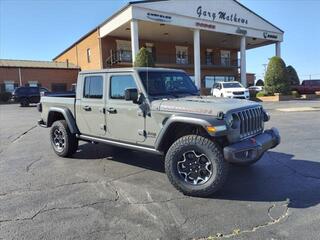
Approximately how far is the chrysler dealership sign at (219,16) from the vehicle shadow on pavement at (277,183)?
1073 inches

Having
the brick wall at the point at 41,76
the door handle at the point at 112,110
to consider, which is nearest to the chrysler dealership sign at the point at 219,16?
the brick wall at the point at 41,76

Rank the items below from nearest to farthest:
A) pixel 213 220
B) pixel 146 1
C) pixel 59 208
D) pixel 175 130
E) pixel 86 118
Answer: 1. pixel 213 220
2. pixel 59 208
3. pixel 175 130
4. pixel 86 118
5. pixel 146 1

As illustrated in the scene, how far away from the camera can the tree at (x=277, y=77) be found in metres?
29.6

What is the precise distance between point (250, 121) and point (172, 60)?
34.2 m

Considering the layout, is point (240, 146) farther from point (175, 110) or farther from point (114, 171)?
point (114, 171)

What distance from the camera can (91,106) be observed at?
6.74 m

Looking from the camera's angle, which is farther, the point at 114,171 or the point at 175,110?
the point at 114,171

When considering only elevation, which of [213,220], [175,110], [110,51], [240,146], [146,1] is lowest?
[213,220]

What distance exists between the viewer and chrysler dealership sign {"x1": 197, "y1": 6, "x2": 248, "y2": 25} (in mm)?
31859

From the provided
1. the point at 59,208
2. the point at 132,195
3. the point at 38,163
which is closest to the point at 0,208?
the point at 59,208

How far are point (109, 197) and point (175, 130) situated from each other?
58.2 inches

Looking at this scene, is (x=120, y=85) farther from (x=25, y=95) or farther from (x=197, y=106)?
(x=25, y=95)

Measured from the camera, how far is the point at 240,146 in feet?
15.5

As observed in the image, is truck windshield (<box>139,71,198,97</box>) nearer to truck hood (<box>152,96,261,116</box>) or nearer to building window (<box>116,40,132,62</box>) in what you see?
truck hood (<box>152,96,261,116</box>)
